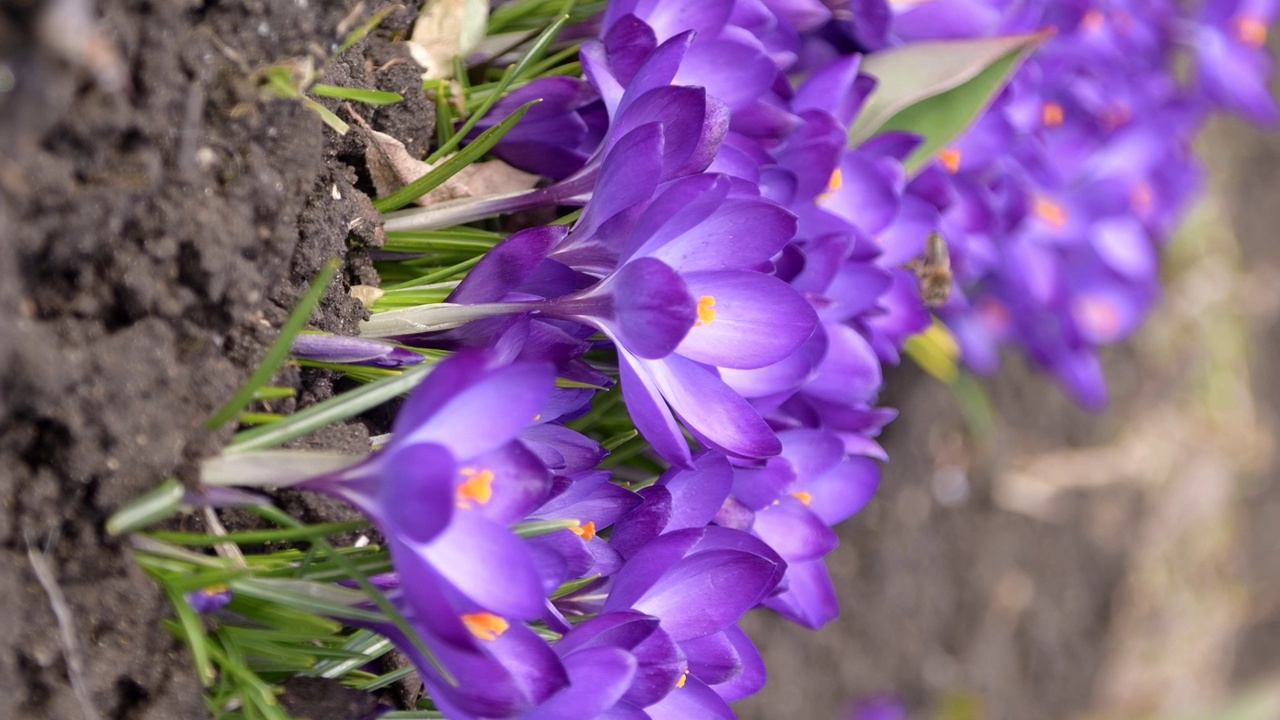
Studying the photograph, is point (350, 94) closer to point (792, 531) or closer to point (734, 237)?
point (734, 237)

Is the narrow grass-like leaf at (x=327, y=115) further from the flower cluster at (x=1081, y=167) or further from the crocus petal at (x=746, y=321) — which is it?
the flower cluster at (x=1081, y=167)

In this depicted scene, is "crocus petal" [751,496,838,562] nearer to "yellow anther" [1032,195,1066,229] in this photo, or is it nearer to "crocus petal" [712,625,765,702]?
"crocus petal" [712,625,765,702]

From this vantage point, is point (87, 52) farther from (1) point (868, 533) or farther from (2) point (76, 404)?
(1) point (868, 533)

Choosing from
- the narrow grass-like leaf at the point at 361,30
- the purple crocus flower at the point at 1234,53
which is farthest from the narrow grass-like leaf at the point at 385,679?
the purple crocus flower at the point at 1234,53

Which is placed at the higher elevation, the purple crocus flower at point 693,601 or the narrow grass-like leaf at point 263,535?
the narrow grass-like leaf at point 263,535

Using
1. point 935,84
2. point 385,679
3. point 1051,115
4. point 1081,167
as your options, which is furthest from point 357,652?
point 1081,167

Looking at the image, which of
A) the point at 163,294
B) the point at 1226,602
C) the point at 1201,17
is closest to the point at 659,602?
the point at 163,294
